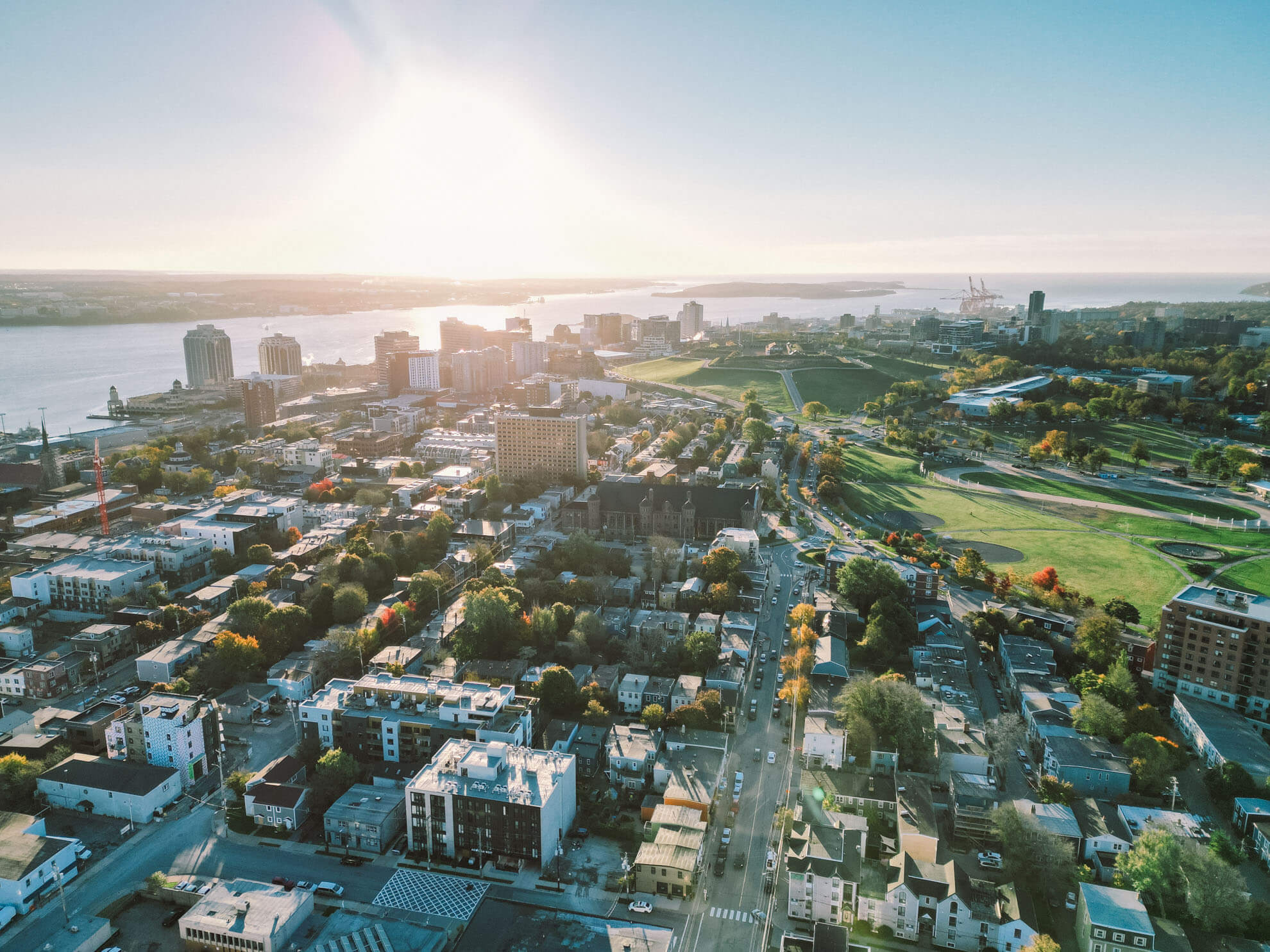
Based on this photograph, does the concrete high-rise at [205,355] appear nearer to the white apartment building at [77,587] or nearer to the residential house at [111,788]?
the white apartment building at [77,587]

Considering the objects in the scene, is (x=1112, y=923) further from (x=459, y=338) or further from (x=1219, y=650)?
(x=459, y=338)

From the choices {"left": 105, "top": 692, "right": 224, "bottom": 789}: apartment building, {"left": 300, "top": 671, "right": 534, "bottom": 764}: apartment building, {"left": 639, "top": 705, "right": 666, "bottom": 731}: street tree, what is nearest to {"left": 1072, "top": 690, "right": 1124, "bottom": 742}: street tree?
{"left": 639, "top": 705, "right": 666, "bottom": 731}: street tree

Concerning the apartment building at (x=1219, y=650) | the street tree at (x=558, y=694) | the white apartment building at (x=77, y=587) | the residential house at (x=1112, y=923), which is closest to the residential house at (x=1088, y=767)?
the residential house at (x=1112, y=923)

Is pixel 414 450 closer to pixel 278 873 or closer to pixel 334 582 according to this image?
pixel 334 582

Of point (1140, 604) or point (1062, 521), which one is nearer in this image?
point (1140, 604)

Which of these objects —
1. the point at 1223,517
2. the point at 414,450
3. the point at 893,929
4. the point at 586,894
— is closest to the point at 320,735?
the point at 586,894

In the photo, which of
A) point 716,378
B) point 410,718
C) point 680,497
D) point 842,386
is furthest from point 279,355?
point 410,718

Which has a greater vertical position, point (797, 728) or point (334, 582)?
point (334, 582)
